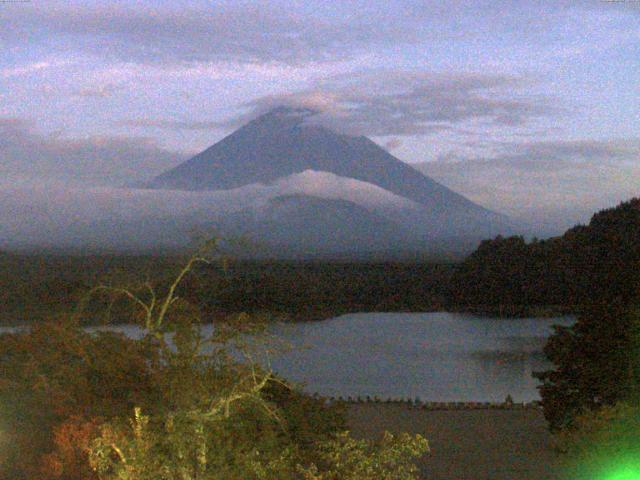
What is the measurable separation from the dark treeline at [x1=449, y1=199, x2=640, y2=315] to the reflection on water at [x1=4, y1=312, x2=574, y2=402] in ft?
5.78

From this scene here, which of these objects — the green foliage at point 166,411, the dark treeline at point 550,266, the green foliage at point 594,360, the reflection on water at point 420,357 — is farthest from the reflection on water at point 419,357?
the green foliage at point 166,411

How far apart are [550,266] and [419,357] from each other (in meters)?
12.8

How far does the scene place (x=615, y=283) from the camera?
26.6 metres

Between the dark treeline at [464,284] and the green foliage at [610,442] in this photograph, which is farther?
the dark treeline at [464,284]

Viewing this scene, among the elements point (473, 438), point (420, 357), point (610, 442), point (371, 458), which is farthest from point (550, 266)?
point (371, 458)

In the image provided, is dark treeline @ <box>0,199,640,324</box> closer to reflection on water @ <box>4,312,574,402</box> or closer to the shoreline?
reflection on water @ <box>4,312,574,402</box>

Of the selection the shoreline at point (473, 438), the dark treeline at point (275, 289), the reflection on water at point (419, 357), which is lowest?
the reflection on water at point (419, 357)

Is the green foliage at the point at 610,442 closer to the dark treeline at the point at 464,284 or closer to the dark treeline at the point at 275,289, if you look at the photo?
the dark treeline at the point at 275,289

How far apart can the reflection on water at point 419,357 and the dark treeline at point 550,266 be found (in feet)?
5.78

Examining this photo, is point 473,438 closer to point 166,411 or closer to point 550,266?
point 166,411

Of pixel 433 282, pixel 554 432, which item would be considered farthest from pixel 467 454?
pixel 433 282

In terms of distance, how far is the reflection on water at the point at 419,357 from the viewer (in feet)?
63.0

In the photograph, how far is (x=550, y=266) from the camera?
1389 inches

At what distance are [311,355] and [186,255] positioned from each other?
15.5 meters
